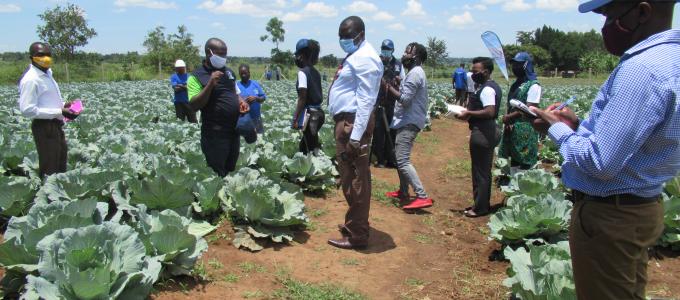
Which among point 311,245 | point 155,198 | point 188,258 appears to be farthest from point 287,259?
point 155,198

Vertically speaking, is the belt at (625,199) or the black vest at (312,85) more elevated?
the black vest at (312,85)

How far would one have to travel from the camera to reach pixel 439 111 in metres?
18.5

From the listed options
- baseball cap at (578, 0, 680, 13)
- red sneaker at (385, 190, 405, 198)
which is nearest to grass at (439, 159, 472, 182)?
red sneaker at (385, 190, 405, 198)

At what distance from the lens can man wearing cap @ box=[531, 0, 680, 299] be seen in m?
1.82

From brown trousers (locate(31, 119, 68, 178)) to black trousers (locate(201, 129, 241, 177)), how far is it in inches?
62.2

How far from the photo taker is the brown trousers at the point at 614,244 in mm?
1999

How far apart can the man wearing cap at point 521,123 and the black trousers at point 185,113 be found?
21.8 ft

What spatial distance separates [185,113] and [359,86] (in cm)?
728

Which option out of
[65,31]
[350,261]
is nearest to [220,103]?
[350,261]

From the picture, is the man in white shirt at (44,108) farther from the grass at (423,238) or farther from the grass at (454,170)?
the grass at (454,170)

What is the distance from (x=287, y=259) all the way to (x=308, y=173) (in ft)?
7.15

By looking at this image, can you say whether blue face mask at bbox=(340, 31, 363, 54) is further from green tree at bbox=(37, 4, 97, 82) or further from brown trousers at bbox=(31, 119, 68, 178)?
green tree at bbox=(37, 4, 97, 82)

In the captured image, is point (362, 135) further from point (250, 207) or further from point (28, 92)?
point (28, 92)

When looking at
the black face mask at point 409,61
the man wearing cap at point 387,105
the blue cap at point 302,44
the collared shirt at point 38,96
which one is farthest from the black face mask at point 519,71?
the collared shirt at point 38,96
